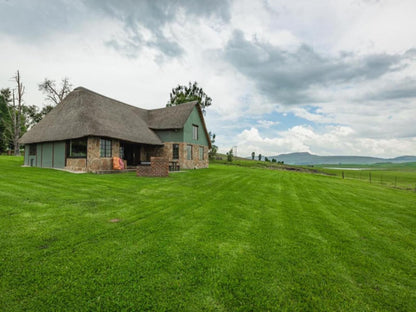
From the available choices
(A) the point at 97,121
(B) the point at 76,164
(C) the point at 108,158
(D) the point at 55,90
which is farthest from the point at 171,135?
(D) the point at 55,90

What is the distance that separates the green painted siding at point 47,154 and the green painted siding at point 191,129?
1301 centimetres

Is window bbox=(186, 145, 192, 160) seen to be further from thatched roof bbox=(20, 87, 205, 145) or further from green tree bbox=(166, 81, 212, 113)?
green tree bbox=(166, 81, 212, 113)

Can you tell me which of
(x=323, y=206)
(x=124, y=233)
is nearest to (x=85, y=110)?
(x=124, y=233)

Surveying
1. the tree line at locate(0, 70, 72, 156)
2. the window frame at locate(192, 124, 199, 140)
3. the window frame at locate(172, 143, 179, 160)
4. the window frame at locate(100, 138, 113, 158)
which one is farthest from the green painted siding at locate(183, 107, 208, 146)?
the tree line at locate(0, 70, 72, 156)

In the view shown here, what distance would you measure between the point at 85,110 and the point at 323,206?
18.9 m

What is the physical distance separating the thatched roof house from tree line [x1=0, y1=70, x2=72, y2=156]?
12.8 m

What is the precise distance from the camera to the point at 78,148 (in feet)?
50.4

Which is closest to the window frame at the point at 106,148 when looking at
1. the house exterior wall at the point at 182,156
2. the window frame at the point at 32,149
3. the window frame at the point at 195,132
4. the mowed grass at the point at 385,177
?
the house exterior wall at the point at 182,156

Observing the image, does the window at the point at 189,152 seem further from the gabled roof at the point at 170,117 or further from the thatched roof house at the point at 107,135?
the gabled roof at the point at 170,117

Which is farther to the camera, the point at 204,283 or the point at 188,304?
the point at 204,283

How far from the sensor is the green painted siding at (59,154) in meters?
16.0

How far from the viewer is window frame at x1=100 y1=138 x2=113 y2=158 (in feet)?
51.4

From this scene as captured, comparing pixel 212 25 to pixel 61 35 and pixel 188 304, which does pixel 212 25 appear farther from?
pixel 188 304

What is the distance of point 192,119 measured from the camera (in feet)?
77.5
